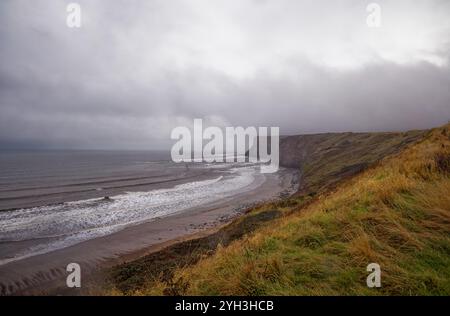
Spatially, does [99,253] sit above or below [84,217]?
below

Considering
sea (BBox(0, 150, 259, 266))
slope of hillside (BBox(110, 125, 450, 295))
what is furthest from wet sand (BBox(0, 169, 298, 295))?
slope of hillside (BBox(110, 125, 450, 295))

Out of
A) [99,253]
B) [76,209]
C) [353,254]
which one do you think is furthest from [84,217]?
[353,254]

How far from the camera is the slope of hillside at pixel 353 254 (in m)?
3.36

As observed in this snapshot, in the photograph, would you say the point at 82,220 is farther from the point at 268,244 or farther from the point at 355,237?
the point at 355,237

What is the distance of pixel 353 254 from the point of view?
404 centimetres

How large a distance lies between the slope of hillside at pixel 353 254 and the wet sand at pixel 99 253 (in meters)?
5.01

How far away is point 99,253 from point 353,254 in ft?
51.6

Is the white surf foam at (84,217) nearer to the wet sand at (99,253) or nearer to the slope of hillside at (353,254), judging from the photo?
the wet sand at (99,253)

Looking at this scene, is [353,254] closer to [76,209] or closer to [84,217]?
[84,217]

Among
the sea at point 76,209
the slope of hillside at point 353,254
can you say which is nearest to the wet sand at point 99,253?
the sea at point 76,209

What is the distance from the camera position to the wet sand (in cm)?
1180

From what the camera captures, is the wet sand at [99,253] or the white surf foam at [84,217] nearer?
the wet sand at [99,253]
